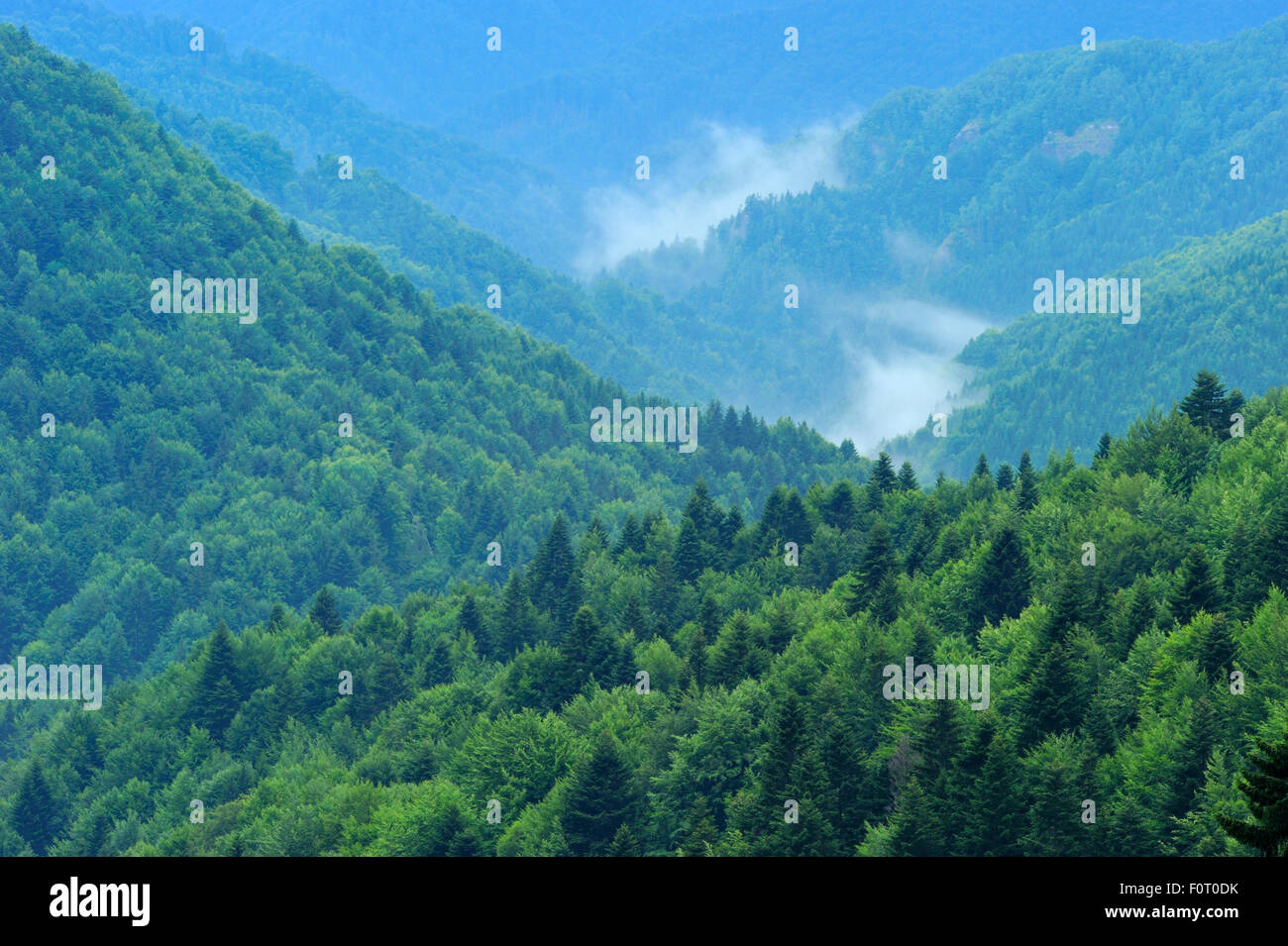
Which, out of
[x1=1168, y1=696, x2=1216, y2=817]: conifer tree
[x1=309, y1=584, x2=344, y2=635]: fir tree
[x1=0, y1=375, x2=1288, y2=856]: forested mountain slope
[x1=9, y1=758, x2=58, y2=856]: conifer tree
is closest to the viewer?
[x1=1168, y1=696, x2=1216, y2=817]: conifer tree

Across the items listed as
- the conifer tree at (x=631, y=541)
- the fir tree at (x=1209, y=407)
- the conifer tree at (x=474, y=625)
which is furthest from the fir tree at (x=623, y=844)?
the conifer tree at (x=631, y=541)

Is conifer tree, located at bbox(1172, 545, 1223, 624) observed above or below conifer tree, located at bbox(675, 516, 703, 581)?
below

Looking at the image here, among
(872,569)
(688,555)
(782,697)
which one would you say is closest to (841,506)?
(688,555)

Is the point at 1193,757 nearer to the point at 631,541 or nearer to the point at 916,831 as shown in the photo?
the point at 916,831

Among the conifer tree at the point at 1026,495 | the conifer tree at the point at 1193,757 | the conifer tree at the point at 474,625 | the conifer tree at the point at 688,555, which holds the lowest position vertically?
the conifer tree at the point at 1193,757

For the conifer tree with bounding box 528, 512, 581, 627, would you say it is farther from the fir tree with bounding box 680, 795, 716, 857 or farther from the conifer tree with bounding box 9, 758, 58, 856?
the fir tree with bounding box 680, 795, 716, 857

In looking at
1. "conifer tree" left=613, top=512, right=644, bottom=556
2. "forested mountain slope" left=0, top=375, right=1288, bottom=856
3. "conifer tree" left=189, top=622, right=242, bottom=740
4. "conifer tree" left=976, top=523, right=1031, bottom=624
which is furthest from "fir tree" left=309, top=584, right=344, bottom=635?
"conifer tree" left=976, top=523, right=1031, bottom=624

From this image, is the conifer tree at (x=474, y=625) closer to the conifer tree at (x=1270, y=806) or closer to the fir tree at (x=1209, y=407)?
the fir tree at (x=1209, y=407)
